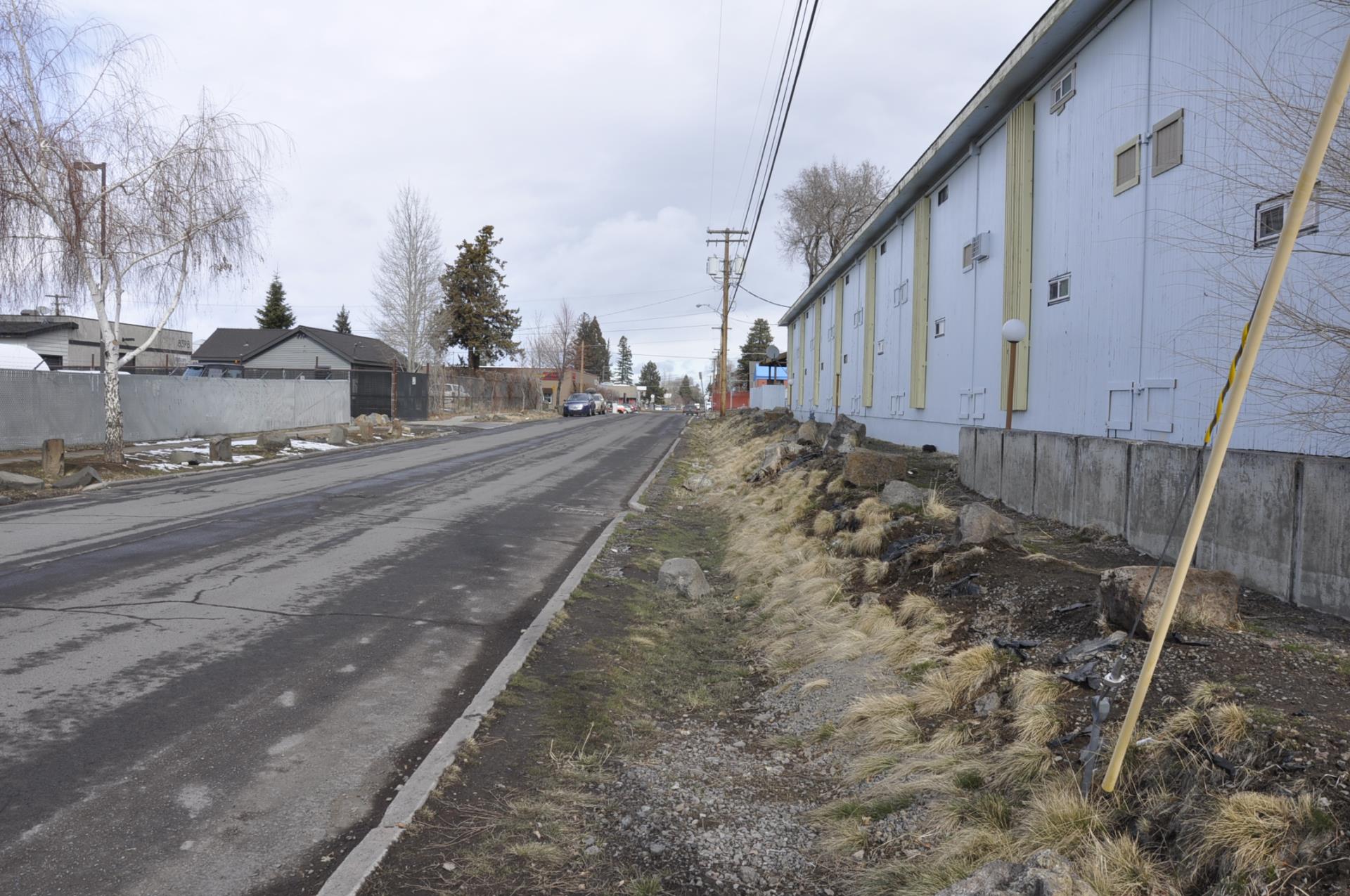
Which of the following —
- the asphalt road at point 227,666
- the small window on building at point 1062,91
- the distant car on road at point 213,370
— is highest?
the small window on building at point 1062,91

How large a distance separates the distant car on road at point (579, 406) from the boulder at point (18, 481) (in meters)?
45.8

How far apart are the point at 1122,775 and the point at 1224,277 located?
236 inches

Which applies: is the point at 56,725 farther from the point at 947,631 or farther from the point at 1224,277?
the point at 1224,277

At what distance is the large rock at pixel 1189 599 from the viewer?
4.34 meters

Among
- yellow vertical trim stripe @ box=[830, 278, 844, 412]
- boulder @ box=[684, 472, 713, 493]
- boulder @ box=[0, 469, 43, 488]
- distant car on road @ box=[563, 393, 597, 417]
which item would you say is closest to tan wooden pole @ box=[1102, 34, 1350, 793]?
boulder @ box=[684, 472, 713, 493]

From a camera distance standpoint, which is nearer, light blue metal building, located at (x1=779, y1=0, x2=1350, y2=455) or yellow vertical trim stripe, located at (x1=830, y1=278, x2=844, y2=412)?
light blue metal building, located at (x1=779, y1=0, x2=1350, y2=455)

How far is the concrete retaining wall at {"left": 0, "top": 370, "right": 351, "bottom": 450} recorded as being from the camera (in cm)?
1859

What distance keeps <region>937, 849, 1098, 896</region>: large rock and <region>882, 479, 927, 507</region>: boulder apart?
6.52m

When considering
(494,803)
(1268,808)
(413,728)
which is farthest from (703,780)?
(1268,808)

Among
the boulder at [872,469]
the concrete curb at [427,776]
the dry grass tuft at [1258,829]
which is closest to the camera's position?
the dry grass tuft at [1258,829]

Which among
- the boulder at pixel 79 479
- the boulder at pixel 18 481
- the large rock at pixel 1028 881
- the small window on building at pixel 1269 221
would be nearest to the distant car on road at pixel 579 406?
the boulder at pixel 79 479

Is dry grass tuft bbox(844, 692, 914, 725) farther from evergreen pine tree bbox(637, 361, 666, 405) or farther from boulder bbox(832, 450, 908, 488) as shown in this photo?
evergreen pine tree bbox(637, 361, 666, 405)

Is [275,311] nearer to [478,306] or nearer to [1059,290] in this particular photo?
[478,306]

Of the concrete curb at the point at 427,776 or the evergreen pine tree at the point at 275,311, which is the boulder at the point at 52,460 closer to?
the concrete curb at the point at 427,776
